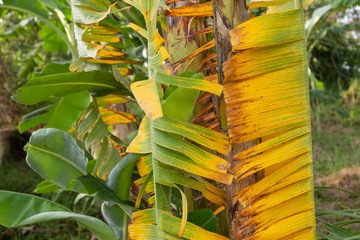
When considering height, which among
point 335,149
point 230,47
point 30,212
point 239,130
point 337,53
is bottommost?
point 335,149

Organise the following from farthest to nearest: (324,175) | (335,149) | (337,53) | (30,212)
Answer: (337,53)
(335,149)
(324,175)
(30,212)

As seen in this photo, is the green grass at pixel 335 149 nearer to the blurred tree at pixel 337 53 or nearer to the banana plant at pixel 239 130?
the blurred tree at pixel 337 53

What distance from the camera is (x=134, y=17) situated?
1.03m

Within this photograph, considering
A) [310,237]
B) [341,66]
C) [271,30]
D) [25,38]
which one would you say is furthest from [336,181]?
[25,38]

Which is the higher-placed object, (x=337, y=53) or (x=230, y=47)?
(x=230, y=47)

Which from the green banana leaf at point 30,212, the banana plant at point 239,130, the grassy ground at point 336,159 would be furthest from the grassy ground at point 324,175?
the green banana leaf at point 30,212

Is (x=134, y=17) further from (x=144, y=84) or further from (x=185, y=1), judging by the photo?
(x=144, y=84)

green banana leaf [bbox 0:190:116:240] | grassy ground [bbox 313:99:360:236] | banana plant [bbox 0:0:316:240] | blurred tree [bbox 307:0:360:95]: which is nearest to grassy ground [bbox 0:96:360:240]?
grassy ground [bbox 313:99:360:236]

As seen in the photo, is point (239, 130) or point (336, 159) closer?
point (239, 130)

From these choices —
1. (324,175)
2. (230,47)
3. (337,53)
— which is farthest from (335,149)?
(230,47)

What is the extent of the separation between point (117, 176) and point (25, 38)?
4035mm

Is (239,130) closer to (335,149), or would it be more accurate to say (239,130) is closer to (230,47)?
(230,47)

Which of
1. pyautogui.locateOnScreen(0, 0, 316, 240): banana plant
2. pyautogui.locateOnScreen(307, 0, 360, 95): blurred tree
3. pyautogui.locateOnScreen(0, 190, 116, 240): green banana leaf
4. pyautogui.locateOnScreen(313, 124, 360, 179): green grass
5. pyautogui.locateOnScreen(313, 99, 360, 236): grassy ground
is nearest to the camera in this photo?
pyautogui.locateOnScreen(0, 0, 316, 240): banana plant

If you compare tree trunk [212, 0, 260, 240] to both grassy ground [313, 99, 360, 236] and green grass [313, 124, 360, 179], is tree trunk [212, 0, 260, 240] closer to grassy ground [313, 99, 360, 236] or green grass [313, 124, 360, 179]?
grassy ground [313, 99, 360, 236]
